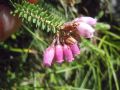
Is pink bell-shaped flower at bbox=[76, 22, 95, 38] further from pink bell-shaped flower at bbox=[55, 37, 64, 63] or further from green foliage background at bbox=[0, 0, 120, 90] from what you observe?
green foliage background at bbox=[0, 0, 120, 90]

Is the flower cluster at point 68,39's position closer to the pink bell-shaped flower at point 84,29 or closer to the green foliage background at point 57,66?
the pink bell-shaped flower at point 84,29

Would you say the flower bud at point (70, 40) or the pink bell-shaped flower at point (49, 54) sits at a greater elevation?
the flower bud at point (70, 40)

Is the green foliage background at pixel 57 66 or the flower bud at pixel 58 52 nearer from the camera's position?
the flower bud at pixel 58 52

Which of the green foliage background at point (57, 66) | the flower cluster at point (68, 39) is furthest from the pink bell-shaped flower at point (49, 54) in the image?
the green foliage background at point (57, 66)

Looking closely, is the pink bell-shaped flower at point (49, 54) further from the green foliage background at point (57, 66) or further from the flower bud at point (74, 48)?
the green foliage background at point (57, 66)

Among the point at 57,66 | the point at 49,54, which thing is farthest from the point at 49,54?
the point at 57,66

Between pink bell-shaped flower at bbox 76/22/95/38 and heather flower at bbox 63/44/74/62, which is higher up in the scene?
pink bell-shaped flower at bbox 76/22/95/38

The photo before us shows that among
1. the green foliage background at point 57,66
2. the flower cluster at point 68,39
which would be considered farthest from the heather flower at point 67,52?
the green foliage background at point 57,66

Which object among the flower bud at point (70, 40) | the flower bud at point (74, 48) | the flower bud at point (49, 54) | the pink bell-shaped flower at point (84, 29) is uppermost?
the pink bell-shaped flower at point (84, 29)

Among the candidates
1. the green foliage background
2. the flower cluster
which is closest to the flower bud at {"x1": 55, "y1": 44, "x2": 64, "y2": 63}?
the flower cluster
